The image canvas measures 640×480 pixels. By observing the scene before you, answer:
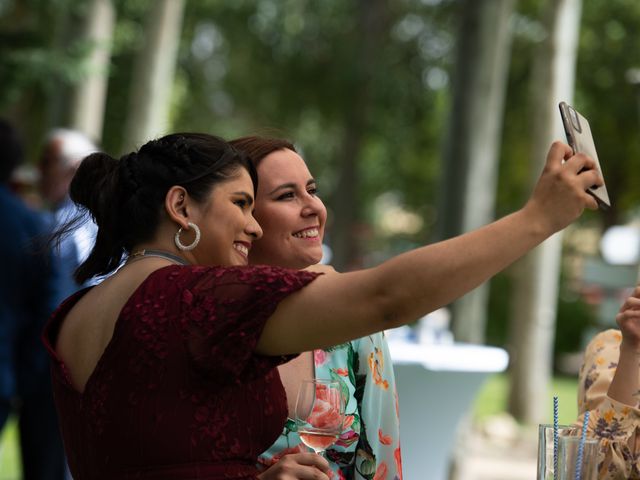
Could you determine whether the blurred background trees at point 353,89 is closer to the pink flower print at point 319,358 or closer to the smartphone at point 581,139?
the pink flower print at point 319,358

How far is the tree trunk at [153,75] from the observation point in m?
10.4

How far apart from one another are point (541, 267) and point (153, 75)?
16.4 feet

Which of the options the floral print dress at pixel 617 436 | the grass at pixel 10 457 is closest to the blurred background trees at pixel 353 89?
the grass at pixel 10 457

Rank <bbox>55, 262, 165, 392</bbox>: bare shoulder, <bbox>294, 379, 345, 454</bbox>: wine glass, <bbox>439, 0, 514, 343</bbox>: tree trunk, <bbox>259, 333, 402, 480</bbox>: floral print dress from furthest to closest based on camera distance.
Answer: <bbox>439, 0, 514, 343</bbox>: tree trunk → <bbox>259, 333, 402, 480</bbox>: floral print dress → <bbox>294, 379, 345, 454</bbox>: wine glass → <bbox>55, 262, 165, 392</bbox>: bare shoulder

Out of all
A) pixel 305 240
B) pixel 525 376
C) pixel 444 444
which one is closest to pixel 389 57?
pixel 525 376

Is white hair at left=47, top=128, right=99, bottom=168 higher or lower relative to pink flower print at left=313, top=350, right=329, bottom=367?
higher

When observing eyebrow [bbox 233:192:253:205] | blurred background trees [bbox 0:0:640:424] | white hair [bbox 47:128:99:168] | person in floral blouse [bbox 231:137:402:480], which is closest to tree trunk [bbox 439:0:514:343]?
blurred background trees [bbox 0:0:640:424]

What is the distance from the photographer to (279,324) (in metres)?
2.27

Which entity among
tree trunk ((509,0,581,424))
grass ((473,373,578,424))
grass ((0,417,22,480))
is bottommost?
grass ((473,373,578,424))

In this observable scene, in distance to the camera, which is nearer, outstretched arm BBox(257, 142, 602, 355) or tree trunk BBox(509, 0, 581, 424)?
outstretched arm BBox(257, 142, 602, 355)

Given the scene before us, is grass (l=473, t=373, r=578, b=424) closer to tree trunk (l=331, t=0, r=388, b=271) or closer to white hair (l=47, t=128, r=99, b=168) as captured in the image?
tree trunk (l=331, t=0, r=388, b=271)

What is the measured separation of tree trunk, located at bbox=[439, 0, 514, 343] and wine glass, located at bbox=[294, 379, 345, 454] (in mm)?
6436

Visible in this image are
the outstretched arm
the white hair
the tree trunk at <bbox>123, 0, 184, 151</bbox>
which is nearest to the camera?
the outstretched arm

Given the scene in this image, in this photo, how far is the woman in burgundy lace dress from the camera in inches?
86.0
